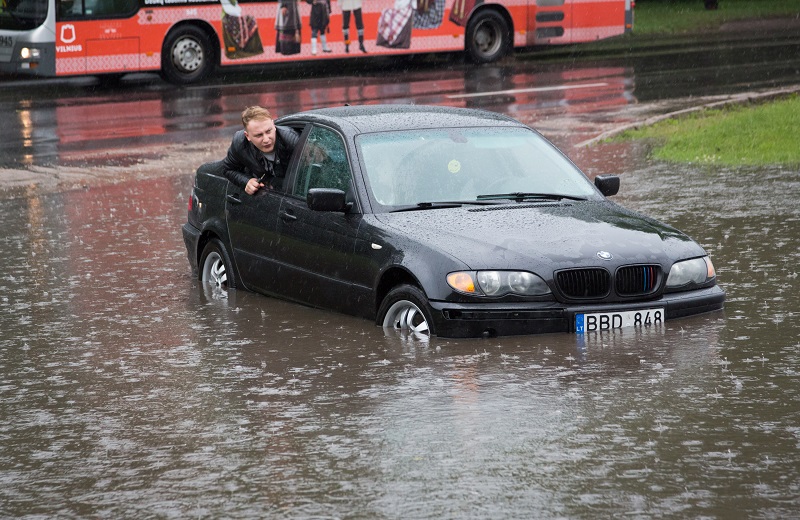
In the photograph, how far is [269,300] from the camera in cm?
1031

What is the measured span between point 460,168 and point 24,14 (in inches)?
736

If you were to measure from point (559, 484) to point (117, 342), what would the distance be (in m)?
4.05

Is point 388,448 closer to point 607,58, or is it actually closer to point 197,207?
point 197,207

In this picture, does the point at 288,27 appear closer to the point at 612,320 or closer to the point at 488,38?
the point at 488,38

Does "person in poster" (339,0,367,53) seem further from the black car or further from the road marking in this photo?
the black car

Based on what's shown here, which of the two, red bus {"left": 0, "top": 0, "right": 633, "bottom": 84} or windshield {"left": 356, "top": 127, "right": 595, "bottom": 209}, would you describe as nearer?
windshield {"left": 356, "top": 127, "right": 595, "bottom": 209}

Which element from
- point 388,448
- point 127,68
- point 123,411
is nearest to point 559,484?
point 388,448

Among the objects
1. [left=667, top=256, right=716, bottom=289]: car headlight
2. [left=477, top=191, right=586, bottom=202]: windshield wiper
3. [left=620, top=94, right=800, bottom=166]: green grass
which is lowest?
[left=667, top=256, right=716, bottom=289]: car headlight

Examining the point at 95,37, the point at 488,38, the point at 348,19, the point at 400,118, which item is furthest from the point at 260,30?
the point at 400,118

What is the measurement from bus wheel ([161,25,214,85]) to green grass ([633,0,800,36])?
13189 millimetres

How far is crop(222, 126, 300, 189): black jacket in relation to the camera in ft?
33.6

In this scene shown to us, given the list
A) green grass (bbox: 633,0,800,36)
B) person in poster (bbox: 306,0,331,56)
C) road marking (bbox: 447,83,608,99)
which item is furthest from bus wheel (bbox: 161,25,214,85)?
green grass (bbox: 633,0,800,36)

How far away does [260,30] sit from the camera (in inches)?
1136

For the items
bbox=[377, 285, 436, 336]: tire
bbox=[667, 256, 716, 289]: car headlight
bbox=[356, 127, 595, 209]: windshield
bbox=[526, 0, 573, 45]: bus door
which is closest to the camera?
bbox=[377, 285, 436, 336]: tire
